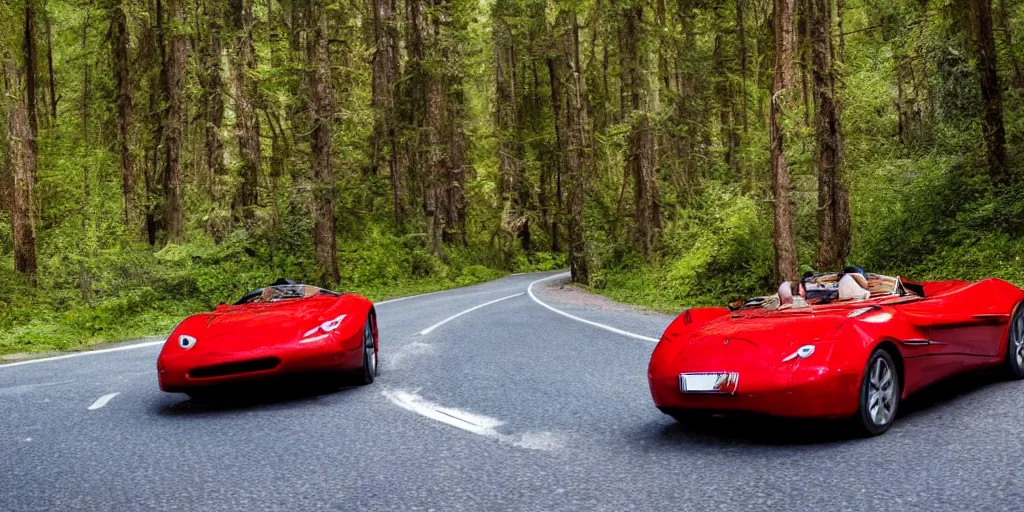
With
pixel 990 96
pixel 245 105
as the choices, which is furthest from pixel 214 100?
pixel 990 96

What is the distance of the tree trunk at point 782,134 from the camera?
15.8 m

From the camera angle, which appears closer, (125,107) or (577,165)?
(125,107)

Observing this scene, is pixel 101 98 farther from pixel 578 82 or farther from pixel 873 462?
pixel 873 462

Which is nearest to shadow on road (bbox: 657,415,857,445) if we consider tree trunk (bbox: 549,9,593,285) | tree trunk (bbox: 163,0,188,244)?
tree trunk (bbox: 549,9,593,285)

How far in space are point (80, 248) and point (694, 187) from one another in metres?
20.2

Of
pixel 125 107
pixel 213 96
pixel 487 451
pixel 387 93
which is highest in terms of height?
pixel 387 93

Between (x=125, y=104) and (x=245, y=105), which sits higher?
(x=125, y=104)

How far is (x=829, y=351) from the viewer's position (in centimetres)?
503

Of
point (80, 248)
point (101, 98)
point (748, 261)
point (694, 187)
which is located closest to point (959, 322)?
point (748, 261)

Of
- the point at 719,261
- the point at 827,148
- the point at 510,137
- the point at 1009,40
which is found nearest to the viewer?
the point at 827,148

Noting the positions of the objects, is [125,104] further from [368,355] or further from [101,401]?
[368,355]

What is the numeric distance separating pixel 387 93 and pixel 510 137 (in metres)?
12.5

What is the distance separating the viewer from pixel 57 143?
40.9 metres

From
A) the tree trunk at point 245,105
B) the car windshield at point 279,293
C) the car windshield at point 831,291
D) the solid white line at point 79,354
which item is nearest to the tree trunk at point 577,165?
the tree trunk at point 245,105
